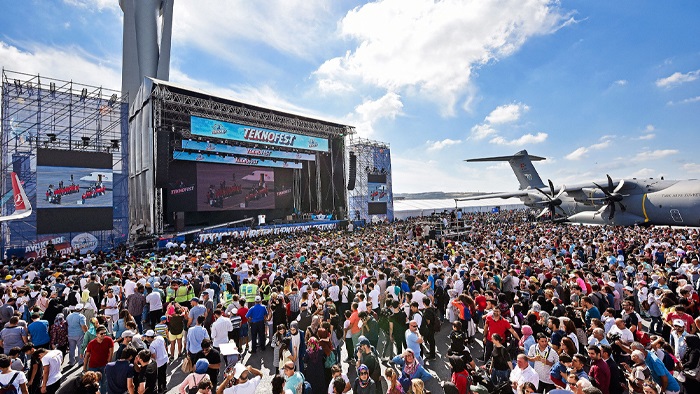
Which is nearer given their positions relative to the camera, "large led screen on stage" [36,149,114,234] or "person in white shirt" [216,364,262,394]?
"person in white shirt" [216,364,262,394]

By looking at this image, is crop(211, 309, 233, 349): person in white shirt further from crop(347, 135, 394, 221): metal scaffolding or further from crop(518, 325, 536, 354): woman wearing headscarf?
crop(347, 135, 394, 221): metal scaffolding

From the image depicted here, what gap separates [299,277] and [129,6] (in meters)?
34.7

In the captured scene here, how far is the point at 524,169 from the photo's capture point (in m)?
35.8

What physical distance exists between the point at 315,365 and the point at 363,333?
152cm

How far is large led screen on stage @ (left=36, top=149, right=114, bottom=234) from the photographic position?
66.7 ft

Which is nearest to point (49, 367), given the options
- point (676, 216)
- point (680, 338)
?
point (680, 338)

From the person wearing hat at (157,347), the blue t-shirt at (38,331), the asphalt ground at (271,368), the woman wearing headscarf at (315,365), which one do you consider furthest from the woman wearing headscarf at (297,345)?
the blue t-shirt at (38,331)

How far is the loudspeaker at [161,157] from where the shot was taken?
73.3ft

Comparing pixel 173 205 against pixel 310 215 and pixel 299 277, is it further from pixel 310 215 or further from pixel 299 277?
pixel 299 277

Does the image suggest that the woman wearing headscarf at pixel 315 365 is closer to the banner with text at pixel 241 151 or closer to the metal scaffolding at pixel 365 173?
the banner with text at pixel 241 151

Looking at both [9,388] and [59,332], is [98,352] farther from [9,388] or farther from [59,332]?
[59,332]

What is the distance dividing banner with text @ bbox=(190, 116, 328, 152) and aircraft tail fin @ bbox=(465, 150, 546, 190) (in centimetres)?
1906

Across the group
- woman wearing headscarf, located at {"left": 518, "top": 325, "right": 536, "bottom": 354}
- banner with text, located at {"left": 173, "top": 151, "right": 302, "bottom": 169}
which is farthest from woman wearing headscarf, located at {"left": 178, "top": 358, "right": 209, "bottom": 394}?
banner with text, located at {"left": 173, "top": 151, "right": 302, "bottom": 169}

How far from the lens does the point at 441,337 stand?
8391 mm
